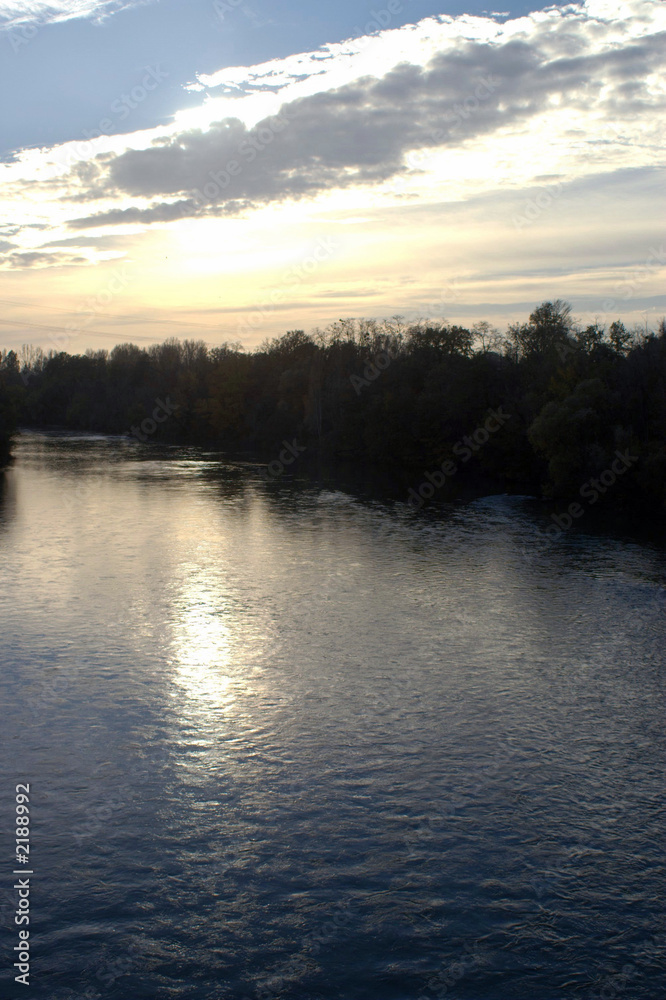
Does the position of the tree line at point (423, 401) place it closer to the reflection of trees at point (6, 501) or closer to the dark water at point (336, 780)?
the reflection of trees at point (6, 501)

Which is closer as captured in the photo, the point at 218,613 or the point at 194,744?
the point at 194,744

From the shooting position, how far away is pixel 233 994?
677cm

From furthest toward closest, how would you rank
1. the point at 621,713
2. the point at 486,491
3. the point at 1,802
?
the point at 486,491, the point at 621,713, the point at 1,802

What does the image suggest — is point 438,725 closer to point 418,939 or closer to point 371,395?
point 418,939

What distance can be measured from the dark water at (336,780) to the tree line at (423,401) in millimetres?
17867

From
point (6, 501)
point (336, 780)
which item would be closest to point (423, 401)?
point (6, 501)

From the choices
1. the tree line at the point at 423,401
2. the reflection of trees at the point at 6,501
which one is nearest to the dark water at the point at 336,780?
the reflection of trees at the point at 6,501

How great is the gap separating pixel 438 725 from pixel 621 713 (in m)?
3.12

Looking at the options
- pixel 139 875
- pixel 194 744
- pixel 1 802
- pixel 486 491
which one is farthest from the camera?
pixel 486 491

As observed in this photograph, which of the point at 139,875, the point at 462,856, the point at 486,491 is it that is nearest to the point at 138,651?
the point at 139,875

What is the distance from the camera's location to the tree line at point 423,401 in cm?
3900

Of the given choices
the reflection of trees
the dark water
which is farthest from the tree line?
the dark water

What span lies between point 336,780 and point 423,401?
159 feet

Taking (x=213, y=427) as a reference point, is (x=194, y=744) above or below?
below
